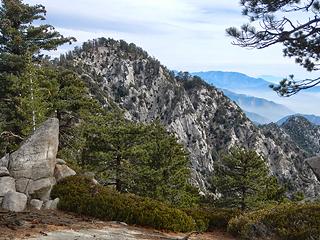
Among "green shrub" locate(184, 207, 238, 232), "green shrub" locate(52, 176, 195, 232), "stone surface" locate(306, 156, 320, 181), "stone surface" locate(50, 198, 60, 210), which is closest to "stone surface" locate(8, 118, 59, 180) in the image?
"green shrub" locate(52, 176, 195, 232)

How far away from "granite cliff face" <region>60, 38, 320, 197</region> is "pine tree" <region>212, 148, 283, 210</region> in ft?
197

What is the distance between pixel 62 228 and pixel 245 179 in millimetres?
22741

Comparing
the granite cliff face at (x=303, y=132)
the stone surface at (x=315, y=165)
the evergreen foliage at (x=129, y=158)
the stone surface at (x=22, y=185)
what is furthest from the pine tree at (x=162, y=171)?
the granite cliff face at (x=303, y=132)

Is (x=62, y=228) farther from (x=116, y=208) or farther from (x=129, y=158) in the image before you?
(x=129, y=158)

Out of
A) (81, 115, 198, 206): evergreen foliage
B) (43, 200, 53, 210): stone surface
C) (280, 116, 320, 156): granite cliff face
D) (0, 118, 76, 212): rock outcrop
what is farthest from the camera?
(280, 116, 320, 156): granite cliff face

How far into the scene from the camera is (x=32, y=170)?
13945mm

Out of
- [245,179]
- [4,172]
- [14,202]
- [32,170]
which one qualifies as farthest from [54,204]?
[245,179]

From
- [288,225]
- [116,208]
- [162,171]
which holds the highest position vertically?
[288,225]

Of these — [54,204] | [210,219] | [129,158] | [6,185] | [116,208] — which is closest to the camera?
[6,185]

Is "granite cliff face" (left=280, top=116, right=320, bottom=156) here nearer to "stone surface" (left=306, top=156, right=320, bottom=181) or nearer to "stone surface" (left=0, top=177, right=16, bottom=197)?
"stone surface" (left=306, top=156, right=320, bottom=181)

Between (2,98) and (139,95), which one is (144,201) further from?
(139,95)

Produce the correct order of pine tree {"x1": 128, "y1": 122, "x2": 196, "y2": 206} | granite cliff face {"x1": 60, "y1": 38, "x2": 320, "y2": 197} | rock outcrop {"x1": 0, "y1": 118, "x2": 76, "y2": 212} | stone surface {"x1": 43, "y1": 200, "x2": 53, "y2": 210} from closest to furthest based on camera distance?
rock outcrop {"x1": 0, "y1": 118, "x2": 76, "y2": 212} → stone surface {"x1": 43, "y1": 200, "x2": 53, "y2": 210} → pine tree {"x1": 128, "y1": 122, "x2": 196, "y2": 206} → granite cliff face {"x1": 60, "y1": 38, "x2": 320, "y2": 197}

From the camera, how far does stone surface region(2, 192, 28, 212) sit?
12484 millimetres

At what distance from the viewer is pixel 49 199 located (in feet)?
46.3
